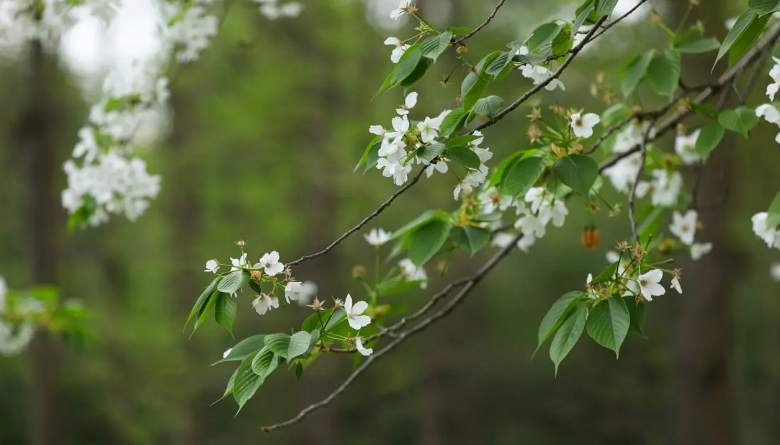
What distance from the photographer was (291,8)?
109 inches

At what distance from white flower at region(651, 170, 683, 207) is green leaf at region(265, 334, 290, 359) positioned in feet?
4.37

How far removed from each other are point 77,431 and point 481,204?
919cm

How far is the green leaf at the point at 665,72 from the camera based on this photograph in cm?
169

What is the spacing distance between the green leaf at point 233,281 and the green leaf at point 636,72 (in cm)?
114

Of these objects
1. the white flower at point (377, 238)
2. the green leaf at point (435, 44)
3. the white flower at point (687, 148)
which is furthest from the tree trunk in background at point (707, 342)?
the green leaf at point (435, 44)

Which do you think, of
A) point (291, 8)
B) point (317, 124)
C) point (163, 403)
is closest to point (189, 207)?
point (317, 124)

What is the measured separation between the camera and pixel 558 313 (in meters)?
1.21

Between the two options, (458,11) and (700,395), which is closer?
(700,395)

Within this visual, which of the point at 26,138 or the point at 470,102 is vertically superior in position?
the point at 26,138

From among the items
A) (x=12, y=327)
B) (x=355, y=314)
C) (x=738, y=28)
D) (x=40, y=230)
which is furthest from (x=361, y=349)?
(x=40, y=230)

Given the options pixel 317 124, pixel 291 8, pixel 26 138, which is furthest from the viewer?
pixel 317 124

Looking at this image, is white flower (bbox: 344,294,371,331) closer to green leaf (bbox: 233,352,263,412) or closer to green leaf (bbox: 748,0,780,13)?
green leaf (bbox: 233,352,263,412)

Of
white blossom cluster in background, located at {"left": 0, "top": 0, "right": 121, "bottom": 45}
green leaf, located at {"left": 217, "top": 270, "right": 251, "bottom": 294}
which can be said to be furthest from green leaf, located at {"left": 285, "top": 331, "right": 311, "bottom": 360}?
white blossom cluster in background, located at {"left": 0, "top": 0, "right": 121, "bottom": 45}

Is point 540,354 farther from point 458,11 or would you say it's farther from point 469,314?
point 458,11
